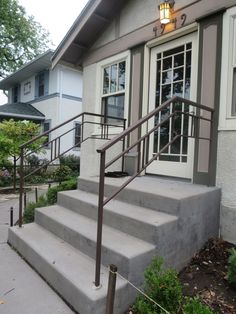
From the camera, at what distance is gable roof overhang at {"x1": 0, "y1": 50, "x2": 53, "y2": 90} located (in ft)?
42.6

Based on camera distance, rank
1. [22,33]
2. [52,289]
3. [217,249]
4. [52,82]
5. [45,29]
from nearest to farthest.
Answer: [52,289] → [217,249] → [52,82] → [22,33] → [45,29]

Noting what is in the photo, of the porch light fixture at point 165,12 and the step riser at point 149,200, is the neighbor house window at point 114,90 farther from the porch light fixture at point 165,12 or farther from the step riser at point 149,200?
the step riser at point 149,200

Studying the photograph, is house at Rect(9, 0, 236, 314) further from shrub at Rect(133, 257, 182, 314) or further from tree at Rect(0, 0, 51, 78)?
tree at Rect(0, 0, 51, 78)

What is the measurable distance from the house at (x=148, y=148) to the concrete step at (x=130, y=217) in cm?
1

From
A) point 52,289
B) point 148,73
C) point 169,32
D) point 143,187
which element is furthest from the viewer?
point 148,73

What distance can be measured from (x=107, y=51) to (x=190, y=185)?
356 centimetres

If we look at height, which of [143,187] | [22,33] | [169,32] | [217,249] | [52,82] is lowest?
[217,249]

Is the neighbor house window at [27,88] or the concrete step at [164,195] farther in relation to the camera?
the neighbor house window at [27,88]

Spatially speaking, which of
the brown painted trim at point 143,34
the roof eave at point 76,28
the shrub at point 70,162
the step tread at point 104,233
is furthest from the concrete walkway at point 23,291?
the shrub at point 70,162

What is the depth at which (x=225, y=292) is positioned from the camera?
260 centimetres

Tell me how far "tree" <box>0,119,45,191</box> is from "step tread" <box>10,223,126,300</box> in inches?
202

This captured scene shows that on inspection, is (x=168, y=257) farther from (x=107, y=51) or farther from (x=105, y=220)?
(x=107, y=51)

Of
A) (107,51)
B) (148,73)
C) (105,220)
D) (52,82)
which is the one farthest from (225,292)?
(52,82)

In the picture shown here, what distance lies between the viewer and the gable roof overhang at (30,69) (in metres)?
13.0
